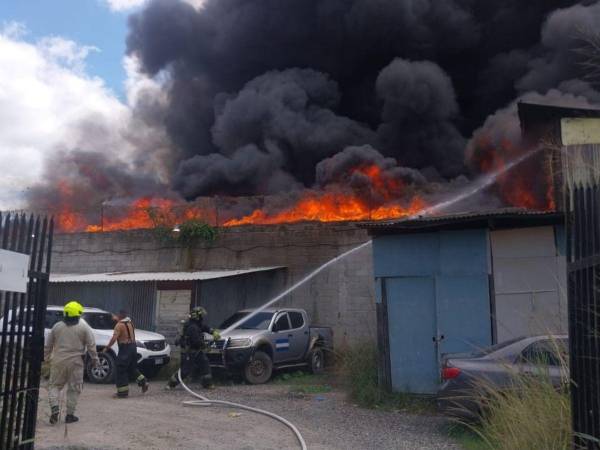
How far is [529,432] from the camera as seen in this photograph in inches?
181

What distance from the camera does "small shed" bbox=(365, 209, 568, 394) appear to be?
9672 mm

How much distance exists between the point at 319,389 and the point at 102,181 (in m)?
23.2

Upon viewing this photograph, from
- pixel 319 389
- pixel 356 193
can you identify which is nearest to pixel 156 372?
pixel 319 389

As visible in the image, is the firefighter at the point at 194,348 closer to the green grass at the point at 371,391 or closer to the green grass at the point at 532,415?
the green grass at the point at 371,391

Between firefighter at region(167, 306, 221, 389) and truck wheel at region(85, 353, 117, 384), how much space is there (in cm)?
154

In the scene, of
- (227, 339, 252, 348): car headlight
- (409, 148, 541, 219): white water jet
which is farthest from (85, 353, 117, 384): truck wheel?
(409, 148, 541, 219): white water jet

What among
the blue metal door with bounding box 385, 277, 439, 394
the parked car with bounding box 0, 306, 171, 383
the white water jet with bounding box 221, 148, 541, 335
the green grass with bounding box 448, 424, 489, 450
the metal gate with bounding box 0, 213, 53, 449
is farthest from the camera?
the white water jet with bounding box 221, 148, 541, 335

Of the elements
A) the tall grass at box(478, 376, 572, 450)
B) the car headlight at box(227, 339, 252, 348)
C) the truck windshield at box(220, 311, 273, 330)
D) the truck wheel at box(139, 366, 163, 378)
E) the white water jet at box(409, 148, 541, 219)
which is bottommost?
the truck wheel at box(139, 366, 163, 378)

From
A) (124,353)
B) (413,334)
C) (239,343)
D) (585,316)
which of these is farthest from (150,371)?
(585,316)

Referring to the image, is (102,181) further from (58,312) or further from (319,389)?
(319,389)

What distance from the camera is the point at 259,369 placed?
1233 centimetres

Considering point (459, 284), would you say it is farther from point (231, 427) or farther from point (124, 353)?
point (124, 353)

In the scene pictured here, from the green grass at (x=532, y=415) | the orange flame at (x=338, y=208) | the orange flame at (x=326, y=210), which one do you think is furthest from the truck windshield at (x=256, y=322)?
the green grass at (x=532, y=415)

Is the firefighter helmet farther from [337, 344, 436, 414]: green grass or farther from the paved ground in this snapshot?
[337, 344, 436, 414]: green grass
